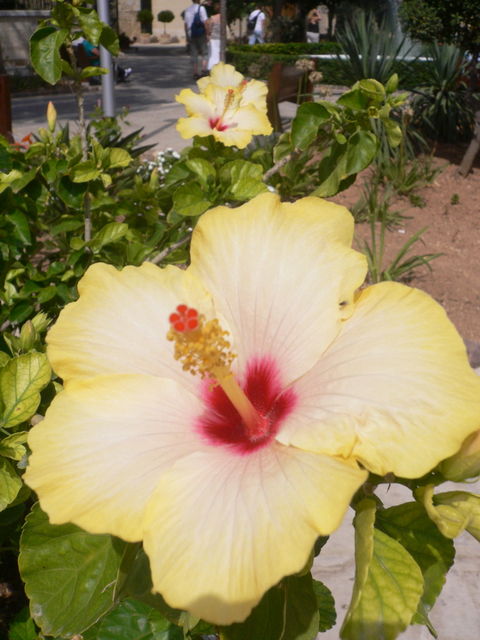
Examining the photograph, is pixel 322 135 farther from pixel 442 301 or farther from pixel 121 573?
pixel 442 301

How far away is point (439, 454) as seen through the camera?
61cm

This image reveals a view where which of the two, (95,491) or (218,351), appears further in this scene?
(218,351)

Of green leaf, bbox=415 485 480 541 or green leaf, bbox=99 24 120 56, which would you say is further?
green leaf, bbox=99 24 120 56

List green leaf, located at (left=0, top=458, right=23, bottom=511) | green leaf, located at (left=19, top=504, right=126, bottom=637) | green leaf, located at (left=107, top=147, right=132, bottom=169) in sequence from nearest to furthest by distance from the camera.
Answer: green leaf, located at (left=19, top=504, right=126, bottom=637), green leaf, located at (left=0, top=458, right=23, bottom=511), green leaf, located at (left=107, top=147, right=132, bottom=169)

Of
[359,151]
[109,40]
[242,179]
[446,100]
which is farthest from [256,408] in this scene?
[446,100]

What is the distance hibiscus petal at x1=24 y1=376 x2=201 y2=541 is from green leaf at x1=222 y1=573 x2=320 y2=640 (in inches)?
8.1

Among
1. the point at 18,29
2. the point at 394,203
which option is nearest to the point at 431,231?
the point at 394,203

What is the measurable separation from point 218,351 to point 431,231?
15.1ft

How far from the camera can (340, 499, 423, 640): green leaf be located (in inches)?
25.1

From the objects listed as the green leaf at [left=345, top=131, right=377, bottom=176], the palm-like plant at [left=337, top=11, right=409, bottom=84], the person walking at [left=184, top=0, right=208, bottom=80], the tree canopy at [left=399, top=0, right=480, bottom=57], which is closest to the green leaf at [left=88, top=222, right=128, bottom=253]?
the green leaf at [left=345, top=131, right=377, bottom=176]

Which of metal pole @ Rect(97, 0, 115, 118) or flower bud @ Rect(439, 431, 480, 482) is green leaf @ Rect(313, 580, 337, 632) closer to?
flower bud @ Rect(439, 431, 480, 482)

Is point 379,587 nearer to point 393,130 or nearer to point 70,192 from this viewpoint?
point 393,130

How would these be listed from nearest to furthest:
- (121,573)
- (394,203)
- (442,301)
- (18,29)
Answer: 1. (121,573)
2. (442,301)
3. (394,203)
4. (18,29)

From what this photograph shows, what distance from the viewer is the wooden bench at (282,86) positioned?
19.9ft
